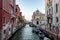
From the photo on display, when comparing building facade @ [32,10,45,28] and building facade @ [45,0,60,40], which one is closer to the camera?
building facade @ [45,0,60,40]

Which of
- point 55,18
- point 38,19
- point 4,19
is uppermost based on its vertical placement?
point 55,18

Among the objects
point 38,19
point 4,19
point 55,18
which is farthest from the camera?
point 38,19

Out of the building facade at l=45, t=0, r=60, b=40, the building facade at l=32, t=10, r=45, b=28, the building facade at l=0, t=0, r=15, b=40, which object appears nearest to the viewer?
the building facade at l=0, t=0, r=15, b=40

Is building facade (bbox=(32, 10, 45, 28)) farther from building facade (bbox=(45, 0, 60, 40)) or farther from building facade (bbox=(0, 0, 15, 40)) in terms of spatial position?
building facade (bbox=(0, 0, 15, 40))

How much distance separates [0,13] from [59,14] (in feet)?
34.8

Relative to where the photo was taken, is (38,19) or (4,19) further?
(38,19)

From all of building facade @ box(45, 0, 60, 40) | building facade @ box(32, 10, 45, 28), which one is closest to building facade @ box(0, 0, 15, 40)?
building facade @ box(45, 0, 60, 40)

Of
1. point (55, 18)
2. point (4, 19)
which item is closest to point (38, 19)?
point (55, 18)

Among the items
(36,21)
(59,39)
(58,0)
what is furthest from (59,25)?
(36,21)

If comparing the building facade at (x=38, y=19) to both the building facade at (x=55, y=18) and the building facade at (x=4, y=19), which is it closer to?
the building facade at (x=55, y=18)

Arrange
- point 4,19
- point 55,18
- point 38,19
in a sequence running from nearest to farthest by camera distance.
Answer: point 4,19 < point 55,18 < point 38,19

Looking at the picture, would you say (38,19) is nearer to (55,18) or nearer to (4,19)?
(55,18)

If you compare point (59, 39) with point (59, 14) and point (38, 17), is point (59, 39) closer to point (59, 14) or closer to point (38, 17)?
point (59, 14)

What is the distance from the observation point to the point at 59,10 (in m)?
25.5
